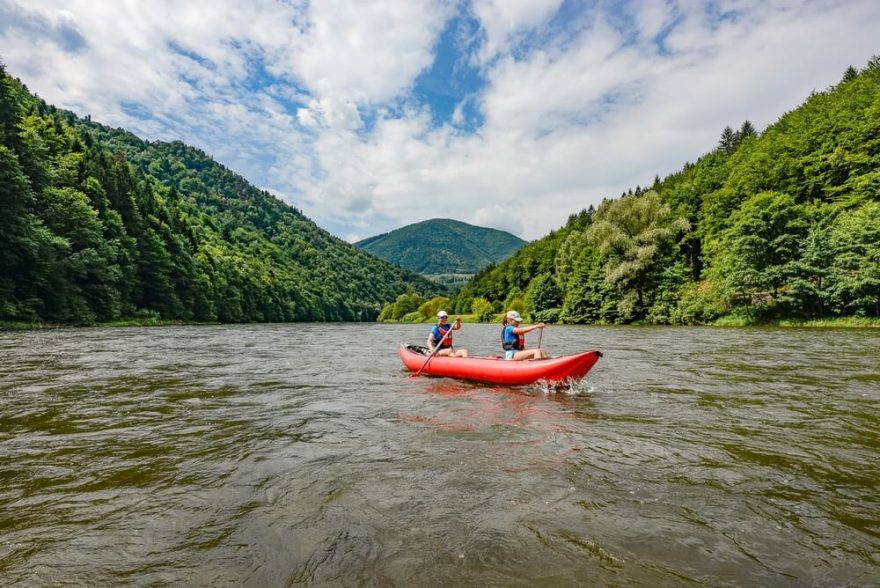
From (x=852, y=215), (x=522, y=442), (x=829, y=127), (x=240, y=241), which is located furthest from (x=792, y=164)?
(x=240, y=241)

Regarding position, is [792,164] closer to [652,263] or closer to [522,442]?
[652,263]

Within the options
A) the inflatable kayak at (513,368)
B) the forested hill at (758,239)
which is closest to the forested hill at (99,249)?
the inflatable kayak at (513,368)

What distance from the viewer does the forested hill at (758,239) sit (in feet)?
105

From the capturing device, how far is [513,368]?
10562 millimetres

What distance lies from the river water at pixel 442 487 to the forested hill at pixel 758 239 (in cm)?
2876

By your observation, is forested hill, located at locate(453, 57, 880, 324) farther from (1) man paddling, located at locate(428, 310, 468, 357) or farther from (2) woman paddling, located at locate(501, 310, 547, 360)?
(1) man paddling, located at locate(428, 310, 468, 357)

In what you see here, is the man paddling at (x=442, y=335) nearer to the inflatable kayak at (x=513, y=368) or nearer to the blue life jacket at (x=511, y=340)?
the inflatable kayak at (x=513, y=368)

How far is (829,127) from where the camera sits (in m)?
47.2

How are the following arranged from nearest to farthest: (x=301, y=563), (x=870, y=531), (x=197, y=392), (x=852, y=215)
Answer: (x=301, y=563), (x=870, y=531), (x=197, y=392), (x=852, y=215)

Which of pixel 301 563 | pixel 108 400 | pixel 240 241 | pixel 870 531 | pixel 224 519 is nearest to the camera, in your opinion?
pixel 301 563

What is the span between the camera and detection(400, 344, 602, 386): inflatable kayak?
32.3 ft

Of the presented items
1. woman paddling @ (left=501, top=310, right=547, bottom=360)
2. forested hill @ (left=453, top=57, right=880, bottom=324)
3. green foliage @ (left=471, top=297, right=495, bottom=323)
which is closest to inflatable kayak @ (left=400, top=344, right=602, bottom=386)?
woman paddling @ (left=501, top=310, right=547, bottom=360)

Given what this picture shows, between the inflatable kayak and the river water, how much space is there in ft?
2.01

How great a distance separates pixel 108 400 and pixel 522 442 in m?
8.04
